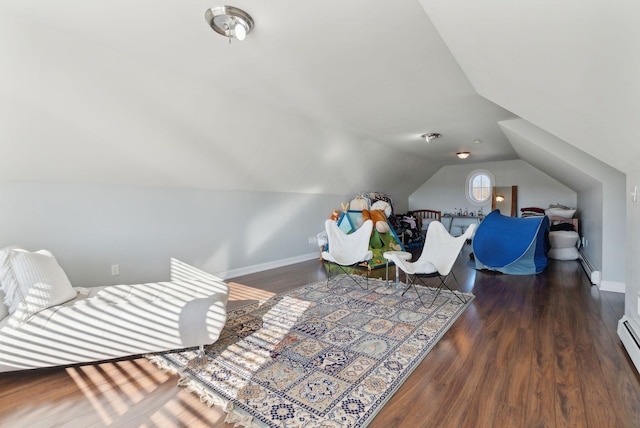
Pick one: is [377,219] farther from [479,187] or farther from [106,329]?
[479,187]

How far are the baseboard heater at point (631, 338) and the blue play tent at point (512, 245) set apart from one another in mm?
2335

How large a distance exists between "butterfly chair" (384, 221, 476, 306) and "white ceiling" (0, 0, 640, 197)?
61.0 inches

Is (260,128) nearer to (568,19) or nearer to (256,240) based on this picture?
(256,240)

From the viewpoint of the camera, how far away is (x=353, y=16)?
2.08 meters

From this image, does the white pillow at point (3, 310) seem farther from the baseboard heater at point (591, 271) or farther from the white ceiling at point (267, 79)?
the baseboard heater at point (591, 271)

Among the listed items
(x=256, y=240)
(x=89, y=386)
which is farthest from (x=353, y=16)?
(x=256, y=240)

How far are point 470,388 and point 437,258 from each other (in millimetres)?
2238

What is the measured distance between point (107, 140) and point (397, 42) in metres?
2.93

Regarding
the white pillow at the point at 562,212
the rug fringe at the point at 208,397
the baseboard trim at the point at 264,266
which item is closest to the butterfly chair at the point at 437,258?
the rug fringe at the point at 208,397

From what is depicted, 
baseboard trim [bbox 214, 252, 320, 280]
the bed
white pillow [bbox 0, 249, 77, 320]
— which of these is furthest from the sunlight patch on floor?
white pillow [bbox 0, 249, 77, 320]

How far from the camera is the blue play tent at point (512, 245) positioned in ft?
15.6

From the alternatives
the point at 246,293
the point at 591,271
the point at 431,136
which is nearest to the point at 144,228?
the point at 246,293

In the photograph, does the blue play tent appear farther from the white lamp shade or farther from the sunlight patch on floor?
the white lamp shade

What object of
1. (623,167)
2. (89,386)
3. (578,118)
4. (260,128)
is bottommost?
(89,386)
